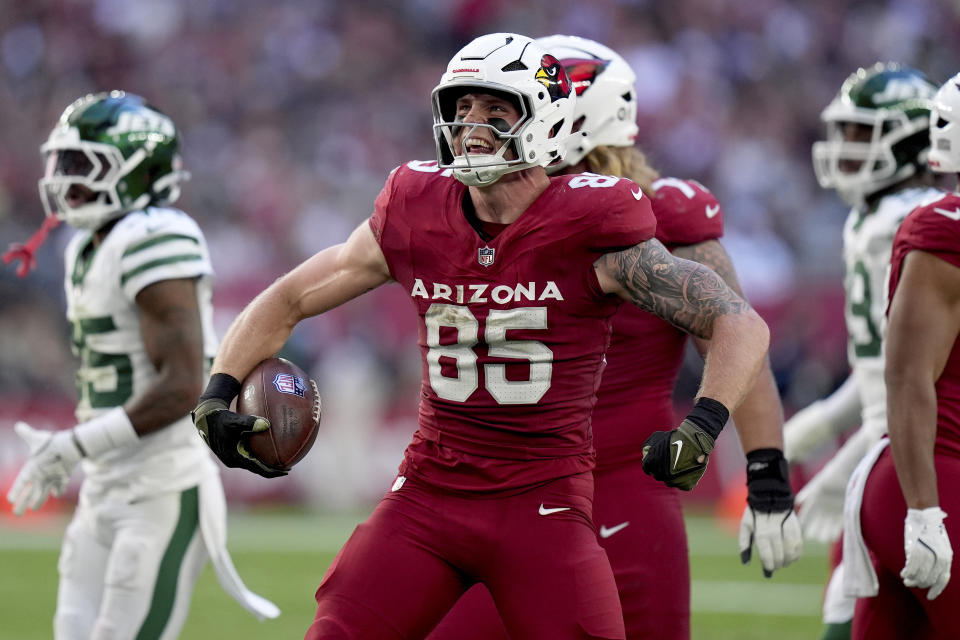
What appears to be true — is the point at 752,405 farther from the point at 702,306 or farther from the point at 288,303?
the point at 288,303

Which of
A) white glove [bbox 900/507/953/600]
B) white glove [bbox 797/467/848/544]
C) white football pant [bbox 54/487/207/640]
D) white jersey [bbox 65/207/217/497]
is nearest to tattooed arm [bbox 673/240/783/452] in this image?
white glove [bbox 900/507/953/600]

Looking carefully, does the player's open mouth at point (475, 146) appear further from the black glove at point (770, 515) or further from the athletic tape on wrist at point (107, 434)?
the athletic tape on wrist at point (107, 434)

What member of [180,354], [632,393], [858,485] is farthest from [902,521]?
[180,354]

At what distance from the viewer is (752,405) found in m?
3.91

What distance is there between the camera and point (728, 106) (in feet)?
44.0

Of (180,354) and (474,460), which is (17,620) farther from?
(474,460)

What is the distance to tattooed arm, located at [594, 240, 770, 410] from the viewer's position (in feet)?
10.5

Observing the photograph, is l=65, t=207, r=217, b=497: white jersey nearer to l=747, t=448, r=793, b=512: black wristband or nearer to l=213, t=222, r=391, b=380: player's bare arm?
l=213, t=222, r=391, b=380: player's bare arm

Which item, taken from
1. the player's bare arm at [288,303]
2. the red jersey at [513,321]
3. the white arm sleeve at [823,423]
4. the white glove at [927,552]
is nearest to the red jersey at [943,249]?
the white glove at [927,552]

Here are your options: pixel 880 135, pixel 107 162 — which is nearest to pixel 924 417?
pixel 880 135

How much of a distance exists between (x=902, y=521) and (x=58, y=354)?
940 cm

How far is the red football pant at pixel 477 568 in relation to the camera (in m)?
3.22

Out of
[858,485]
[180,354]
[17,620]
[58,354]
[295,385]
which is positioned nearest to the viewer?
[295,385]

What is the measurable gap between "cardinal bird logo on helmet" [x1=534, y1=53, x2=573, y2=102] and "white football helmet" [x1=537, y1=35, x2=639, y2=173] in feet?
1.77
